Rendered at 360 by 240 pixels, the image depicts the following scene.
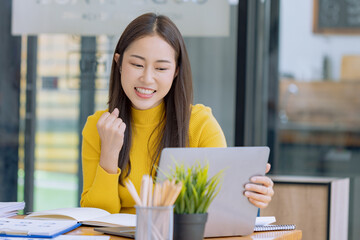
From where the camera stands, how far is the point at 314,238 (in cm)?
269

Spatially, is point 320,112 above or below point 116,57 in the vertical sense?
below

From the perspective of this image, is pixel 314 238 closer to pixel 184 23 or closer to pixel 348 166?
pixel 348 166

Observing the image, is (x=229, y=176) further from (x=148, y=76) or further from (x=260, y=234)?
(x=148, y=76)

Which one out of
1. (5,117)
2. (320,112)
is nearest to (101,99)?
(5,117)

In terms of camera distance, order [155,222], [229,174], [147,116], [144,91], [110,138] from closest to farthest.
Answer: [155,222]
[229,174]
[110,138]
[144,91]
[147,116]

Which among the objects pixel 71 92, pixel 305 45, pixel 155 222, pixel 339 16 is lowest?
pixel 155 222

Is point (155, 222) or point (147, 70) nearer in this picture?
point (155, 222)

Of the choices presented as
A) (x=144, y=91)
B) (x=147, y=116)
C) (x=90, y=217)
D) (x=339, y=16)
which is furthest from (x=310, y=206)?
(x=90, y=217)

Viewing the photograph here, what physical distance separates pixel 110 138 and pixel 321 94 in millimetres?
1915

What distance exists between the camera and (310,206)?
2715 mm

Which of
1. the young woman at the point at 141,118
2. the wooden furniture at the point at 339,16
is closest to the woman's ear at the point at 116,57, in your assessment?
the young woman at the point at 141,118

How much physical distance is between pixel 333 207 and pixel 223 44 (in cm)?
112

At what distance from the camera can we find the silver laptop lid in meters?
1.36

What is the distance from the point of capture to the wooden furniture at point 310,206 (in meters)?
2.69
